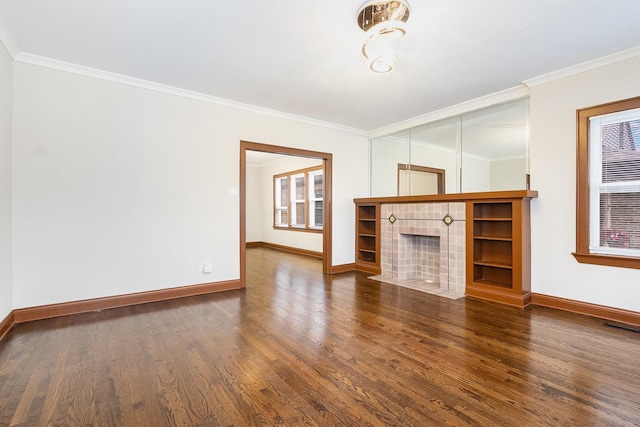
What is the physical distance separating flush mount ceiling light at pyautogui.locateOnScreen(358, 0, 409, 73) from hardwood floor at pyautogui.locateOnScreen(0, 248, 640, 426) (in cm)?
239

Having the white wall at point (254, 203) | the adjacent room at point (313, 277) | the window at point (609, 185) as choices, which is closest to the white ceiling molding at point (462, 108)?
the adjacent room at point (313, 277)

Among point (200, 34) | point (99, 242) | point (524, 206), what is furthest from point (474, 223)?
point (99, 242)

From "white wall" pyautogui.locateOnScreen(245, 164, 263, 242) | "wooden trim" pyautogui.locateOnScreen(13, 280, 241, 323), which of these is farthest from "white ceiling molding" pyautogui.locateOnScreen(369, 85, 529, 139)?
"white wall" pyautogui.locateOnScreen(245, 164, 263, 242)

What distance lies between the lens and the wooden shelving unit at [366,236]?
5.50 metres

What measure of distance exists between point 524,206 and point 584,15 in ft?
6.23

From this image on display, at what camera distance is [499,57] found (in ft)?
9.80

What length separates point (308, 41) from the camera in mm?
2686

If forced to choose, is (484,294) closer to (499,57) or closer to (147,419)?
(499,57)

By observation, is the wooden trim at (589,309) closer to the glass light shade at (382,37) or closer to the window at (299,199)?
the glass light shade at (382,37)

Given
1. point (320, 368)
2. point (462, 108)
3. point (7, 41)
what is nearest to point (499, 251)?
point (462, 108)

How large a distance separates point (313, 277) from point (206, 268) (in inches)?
69.7

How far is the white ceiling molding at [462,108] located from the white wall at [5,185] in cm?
489

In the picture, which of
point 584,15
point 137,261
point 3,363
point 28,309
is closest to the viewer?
point 3,363

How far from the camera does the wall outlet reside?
13.1ft
